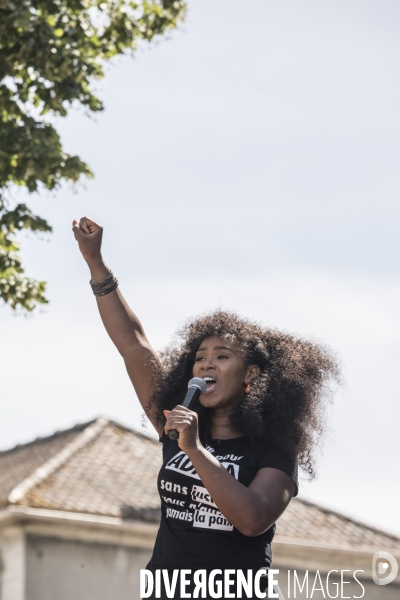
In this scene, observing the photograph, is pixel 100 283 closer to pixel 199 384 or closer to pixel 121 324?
pixel 121 324

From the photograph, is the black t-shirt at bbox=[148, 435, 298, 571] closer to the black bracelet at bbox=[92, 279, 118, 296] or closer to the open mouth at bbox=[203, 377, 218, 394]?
the open mouth at bbox=[203, 377, 218, 394]

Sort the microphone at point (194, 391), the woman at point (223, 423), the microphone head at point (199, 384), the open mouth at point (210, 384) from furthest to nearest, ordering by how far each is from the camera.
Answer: the open mouth at point (210, 384) → the microphone head at point (199, 384) → the microphone at point (194, 391) → the woman at point (223, 423)

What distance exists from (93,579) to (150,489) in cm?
192

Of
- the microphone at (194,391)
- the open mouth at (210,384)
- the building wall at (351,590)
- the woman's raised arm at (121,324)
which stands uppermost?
the woman's raised arm at (121,324)

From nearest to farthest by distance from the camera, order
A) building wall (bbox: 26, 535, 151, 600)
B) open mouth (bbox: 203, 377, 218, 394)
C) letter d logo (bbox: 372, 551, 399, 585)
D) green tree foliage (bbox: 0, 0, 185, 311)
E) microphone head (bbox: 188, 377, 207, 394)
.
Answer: microphone head (bbox: 188, 377, 207, 394), open mouth (bbox: 203, 377, 218, 394), green tree foliage (bbox: 0, 0, 185, 311), building wall (bbox: 26, 535, 151, 600), letter d logo (bbox: 372, 551, 399, 585)

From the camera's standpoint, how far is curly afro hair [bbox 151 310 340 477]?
3.85 m

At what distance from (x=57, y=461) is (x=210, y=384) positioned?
13.6 metres

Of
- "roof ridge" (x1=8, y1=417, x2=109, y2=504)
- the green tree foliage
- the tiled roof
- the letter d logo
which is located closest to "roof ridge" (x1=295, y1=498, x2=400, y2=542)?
the tiled roof

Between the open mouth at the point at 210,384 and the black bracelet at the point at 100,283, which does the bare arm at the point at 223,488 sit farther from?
the black bracelet at the point at 100,283

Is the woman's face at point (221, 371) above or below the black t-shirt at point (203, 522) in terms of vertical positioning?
above

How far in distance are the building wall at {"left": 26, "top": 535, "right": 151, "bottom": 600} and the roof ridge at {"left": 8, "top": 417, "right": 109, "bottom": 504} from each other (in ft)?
2.48

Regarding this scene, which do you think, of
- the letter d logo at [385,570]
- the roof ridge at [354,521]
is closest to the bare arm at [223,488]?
the letter d logo at [385,570]

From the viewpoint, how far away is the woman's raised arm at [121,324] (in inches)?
169

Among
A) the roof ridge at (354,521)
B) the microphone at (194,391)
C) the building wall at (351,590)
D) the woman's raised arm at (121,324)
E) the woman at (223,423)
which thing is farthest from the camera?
the roof ridge at (354,521)
